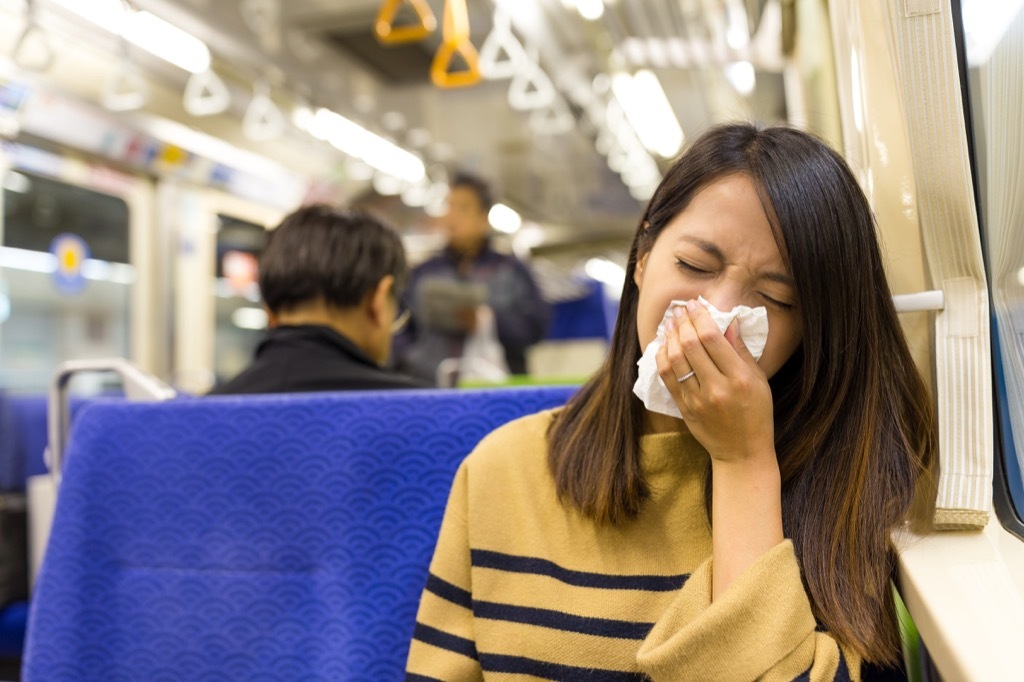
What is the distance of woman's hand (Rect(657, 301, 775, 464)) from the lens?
96 centimetres

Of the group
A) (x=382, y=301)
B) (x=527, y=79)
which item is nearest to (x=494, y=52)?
(x=527, y=79)

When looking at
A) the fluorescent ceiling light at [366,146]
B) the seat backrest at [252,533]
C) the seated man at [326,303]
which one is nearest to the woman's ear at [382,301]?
the seated man at [326,303]

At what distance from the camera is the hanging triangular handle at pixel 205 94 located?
420 centimetres

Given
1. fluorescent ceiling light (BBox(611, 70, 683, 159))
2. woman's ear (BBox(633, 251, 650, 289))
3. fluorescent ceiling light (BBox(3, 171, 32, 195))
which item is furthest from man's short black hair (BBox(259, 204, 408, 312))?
fluorescent ceiling light (BBox(611, 70, 683, 159))

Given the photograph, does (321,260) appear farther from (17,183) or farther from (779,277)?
(17,183)

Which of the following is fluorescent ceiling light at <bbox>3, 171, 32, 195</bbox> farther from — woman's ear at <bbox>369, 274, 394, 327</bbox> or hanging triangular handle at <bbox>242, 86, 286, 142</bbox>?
woman's ear at <bbox>369, 274, 394, 327</bbox>

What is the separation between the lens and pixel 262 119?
17.9ft

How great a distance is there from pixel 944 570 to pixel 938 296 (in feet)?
1.08

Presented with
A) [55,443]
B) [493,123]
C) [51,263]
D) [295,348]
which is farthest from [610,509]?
[493,123]

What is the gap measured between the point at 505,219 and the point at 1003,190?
866 centimetres

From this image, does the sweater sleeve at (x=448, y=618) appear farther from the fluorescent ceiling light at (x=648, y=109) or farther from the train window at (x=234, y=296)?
the train window at (x=234, y=296)

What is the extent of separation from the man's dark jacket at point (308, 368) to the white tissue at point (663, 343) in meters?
0.89

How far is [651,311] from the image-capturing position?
1067 mm

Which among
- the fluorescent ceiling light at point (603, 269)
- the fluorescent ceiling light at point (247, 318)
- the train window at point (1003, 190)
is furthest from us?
the fluorescent ceiling light at point (603, 269)
